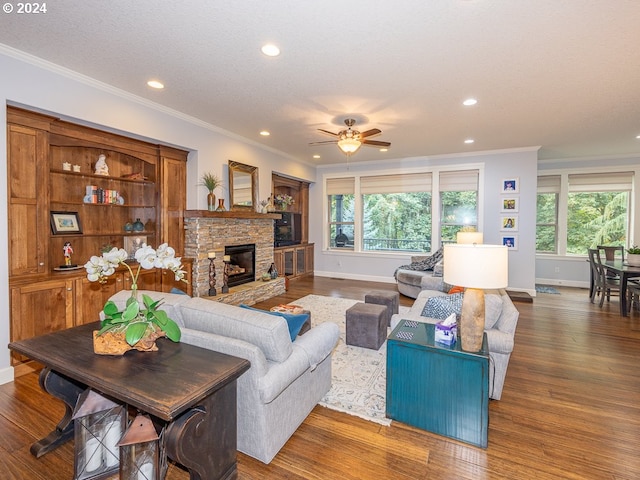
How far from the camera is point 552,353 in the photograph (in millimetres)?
3439

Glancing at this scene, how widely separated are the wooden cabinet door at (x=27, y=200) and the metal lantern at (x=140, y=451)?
2542 mm

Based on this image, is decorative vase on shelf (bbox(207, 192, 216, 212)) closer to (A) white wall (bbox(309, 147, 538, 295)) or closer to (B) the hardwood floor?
(B) the hardwood floor

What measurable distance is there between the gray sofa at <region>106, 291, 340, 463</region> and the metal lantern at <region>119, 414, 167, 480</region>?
476mm

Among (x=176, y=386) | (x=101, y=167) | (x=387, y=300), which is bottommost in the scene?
(x=387, y=300)

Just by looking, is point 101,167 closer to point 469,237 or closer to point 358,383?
point 358,383

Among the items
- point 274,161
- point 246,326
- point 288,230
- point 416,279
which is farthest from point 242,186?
point 246,326

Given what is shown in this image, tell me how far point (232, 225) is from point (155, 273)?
4.95 feet

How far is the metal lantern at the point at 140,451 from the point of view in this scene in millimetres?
1417

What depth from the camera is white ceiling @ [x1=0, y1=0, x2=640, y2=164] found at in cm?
218

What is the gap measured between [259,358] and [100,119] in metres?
3.38

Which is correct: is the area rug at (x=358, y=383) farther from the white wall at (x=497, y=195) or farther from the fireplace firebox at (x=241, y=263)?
the white wall at (x=497, y=195)

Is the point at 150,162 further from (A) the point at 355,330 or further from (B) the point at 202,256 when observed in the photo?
(A) the point at 355,330

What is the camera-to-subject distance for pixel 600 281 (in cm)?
544

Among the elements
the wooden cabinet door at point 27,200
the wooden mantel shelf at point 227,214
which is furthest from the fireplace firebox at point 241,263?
the wooden cabinet door at point 27,200
